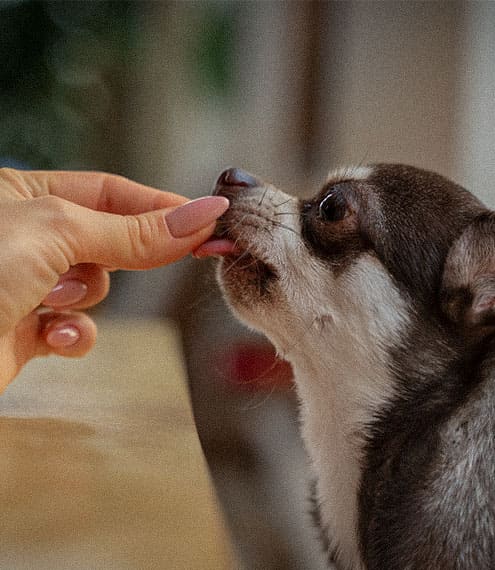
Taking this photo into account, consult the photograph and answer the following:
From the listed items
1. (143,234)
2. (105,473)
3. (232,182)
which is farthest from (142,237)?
(105,473)

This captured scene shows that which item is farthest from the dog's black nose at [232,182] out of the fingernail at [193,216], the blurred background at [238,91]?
the blurred background at [238,91]

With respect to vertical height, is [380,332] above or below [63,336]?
above

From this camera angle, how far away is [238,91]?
4395 millimetres

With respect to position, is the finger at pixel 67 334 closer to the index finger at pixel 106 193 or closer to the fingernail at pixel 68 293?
the fingernail at pixel 68 293

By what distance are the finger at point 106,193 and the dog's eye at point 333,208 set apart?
1.04 feet

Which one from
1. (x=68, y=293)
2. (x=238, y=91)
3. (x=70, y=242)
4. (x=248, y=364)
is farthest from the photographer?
(x=238, y=91)

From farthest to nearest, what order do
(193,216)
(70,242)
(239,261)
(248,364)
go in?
(248,364), (239,261), (193,216), (70,242)

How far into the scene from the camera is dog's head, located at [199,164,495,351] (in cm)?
114

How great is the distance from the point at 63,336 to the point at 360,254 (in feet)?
2.12

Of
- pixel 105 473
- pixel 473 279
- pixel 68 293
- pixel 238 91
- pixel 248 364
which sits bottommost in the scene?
pixel 248 364

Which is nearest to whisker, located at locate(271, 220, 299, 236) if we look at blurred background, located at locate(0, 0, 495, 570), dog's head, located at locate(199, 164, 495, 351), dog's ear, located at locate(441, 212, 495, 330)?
dog's head, located at locate(199, 164, 495, 351)

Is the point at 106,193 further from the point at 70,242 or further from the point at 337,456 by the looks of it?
the point at 337,456

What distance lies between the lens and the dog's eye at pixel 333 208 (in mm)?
1230

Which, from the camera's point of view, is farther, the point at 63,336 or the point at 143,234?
the point at 63,336
